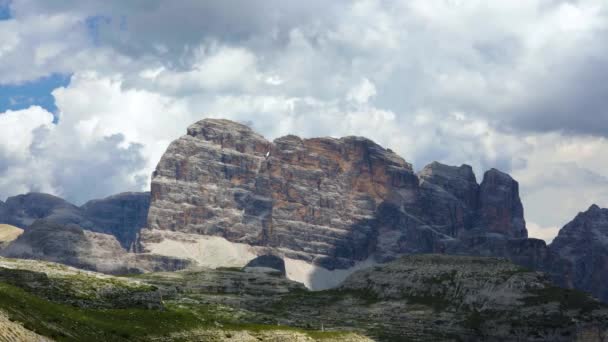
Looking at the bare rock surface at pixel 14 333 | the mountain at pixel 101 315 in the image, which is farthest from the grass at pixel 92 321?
the bare rock surface at pixel 14 333

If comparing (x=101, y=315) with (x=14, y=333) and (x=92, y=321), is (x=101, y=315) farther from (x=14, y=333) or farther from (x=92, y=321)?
(x=14, y=333)

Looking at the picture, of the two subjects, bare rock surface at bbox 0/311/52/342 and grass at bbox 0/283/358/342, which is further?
grass at bbox 0/283/358/342

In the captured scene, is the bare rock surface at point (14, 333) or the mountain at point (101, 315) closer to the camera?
the bare rock surface at point (14, 333)

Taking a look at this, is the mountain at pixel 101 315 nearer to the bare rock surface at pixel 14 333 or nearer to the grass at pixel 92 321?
the grass at pixel 92 321

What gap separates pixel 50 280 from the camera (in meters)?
168

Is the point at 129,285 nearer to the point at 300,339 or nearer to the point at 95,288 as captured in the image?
the point at 95,288

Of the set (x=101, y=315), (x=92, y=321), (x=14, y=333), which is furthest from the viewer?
(x=101, y=315)

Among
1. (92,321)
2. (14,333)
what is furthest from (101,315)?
(14,333)

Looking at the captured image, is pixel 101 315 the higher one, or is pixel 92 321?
pixel 101 315

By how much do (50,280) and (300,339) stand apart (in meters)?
45.3

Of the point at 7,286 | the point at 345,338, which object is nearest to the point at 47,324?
the point at 7,286

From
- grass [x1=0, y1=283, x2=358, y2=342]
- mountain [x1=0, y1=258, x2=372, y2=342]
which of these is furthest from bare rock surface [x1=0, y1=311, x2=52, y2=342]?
grass [x1=0, y1=283, x2=358, y2=342]

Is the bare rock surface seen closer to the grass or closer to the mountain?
the mountain

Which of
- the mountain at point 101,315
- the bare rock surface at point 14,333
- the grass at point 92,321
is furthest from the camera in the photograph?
the mountain at point 101,315
